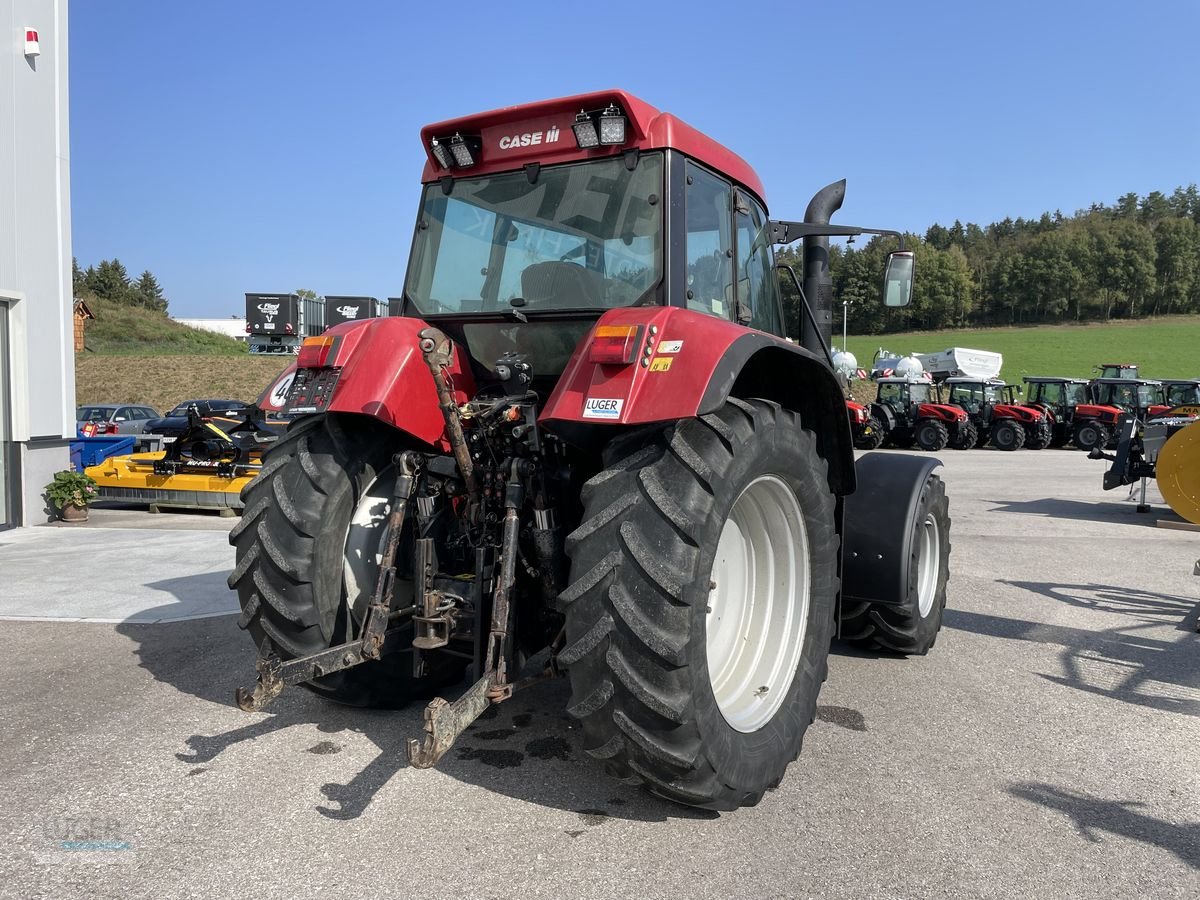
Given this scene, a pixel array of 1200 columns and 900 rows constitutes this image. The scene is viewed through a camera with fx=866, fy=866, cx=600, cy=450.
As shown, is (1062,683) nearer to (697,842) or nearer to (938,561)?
(938,561)

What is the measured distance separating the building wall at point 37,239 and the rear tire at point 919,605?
9.54 m

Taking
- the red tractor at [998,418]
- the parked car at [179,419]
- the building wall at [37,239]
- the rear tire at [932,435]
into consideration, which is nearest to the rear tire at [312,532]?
the building wall at [37,239]

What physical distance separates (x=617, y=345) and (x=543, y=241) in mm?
1088

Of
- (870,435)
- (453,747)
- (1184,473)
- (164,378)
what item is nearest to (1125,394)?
(870,435)

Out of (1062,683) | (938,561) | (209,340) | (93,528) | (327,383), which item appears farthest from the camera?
(209,340)

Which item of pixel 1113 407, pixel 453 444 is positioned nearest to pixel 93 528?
pixel 453 444

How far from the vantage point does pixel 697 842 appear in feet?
9.60

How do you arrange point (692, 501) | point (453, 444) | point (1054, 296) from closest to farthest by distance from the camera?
point (692, 501) → point (453, 444) → point (1054, 296)

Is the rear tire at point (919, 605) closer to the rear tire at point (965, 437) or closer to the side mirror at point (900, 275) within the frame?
the side mirror at point (900, 275)

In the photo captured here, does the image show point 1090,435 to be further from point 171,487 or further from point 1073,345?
point 1073,345

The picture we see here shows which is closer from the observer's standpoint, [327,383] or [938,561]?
[327,383]

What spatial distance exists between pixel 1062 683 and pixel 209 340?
57.9m

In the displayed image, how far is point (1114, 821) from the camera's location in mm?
3141

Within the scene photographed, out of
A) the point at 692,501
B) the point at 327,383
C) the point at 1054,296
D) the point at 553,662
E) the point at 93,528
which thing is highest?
the point at 1054,296
